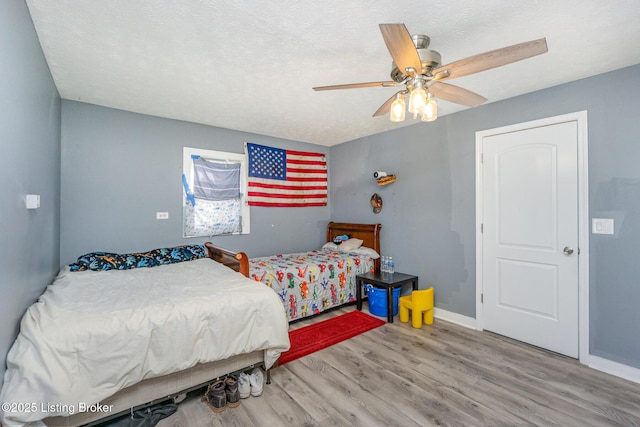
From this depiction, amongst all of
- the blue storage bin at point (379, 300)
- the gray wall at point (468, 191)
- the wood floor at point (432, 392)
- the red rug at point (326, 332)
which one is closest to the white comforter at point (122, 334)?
the wood floor at point (432, 392)

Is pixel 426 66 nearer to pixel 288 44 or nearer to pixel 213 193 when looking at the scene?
pixel 288 44

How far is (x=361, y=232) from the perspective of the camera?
454cm

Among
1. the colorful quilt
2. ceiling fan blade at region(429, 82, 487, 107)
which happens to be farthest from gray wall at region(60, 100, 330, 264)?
ceiling fan blade at region(429, 82, 487, 107)

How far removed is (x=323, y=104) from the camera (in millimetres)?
3109

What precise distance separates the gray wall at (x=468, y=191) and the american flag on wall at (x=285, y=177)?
323mm

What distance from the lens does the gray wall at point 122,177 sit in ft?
10.0

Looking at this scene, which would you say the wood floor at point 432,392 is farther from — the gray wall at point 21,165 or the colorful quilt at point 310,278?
the gray wall at point 21,165

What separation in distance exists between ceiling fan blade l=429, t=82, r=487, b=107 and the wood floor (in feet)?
7.07

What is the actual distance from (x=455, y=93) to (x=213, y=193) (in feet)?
10.4

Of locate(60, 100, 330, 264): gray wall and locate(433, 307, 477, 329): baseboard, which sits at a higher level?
locate(60, 100, 330, 264): gray wall

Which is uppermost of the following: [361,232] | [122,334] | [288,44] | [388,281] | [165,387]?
[288,44]

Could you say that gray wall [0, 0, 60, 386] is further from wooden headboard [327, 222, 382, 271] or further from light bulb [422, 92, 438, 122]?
wooden headboard [327, 222, 382, 271]

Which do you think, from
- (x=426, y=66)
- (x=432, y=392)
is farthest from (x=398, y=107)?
(x=432, y=392)

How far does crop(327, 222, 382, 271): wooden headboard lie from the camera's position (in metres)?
4.28
